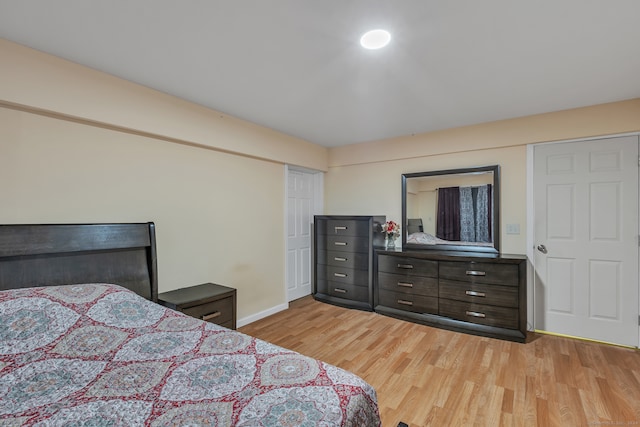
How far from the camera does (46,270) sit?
5.86 feet

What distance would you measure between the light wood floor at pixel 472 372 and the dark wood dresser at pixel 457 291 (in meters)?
0.14

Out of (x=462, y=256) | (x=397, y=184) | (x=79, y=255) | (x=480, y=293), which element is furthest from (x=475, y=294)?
(x=79, y=255)

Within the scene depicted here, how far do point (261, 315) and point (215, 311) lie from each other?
1.12 metres

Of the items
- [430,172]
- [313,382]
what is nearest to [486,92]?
[430,172]

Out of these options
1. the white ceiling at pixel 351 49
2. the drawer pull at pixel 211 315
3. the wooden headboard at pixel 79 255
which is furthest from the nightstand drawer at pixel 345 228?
the wooden headboard at pixel 79 255

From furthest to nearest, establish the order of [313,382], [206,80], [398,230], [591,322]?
[398,230]
[591,322]
[206,80]
[313,382]

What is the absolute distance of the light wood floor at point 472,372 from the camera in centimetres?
179

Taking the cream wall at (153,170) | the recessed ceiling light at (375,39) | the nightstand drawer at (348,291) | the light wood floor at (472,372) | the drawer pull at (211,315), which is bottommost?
the light wood floor at (472,372)

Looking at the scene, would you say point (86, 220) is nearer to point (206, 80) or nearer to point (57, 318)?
point (57, 318)

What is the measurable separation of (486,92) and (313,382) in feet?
8.58

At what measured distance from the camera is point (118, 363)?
4.07ft

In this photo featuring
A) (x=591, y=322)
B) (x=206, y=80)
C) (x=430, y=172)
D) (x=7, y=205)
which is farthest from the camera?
(x=430, y=172)

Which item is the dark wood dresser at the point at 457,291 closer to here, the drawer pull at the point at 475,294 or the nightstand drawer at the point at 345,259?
the drawer pull at the point at 475,294

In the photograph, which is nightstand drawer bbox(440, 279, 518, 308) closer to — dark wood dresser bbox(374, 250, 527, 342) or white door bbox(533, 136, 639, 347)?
dark wood dresser bbox(374, 250, 527, 342)
